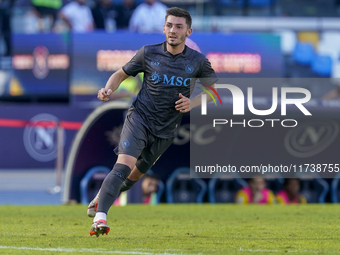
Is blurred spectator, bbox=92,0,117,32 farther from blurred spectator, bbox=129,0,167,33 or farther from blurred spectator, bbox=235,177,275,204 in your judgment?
blurred spectator, bbox=235,177,275,204

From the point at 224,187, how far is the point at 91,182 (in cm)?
261

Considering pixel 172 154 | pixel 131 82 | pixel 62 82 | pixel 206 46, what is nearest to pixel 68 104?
pixel 62 82

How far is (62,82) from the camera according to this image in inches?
679

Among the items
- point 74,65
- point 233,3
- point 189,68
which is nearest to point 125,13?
point 74,65

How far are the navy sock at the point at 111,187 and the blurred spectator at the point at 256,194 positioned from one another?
19.8 feet

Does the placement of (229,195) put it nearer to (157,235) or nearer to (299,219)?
(299,219)

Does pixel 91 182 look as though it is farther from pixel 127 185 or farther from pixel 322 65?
pixel 322 65

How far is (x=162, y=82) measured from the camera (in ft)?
18.2

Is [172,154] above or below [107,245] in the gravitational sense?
below

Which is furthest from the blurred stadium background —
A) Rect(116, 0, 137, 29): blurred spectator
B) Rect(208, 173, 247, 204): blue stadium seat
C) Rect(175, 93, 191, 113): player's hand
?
Rect(175, 93, 191, 113): player's hand

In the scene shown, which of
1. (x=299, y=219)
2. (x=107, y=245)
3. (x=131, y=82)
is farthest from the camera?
(x=131, y=82)

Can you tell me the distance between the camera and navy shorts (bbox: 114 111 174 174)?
5.41 m

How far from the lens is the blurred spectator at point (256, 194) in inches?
431

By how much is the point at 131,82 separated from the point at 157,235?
34.9 feet
